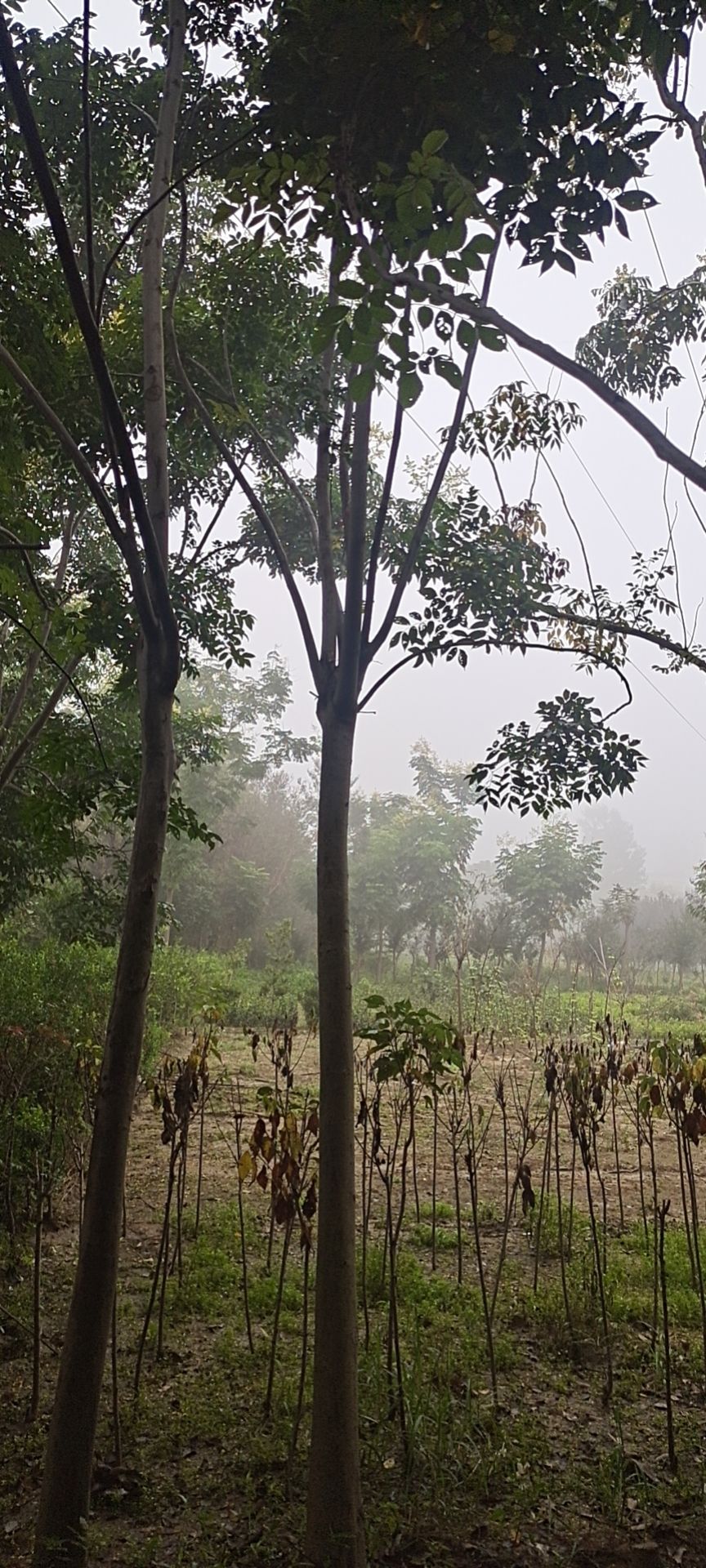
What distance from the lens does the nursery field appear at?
1.82 metres

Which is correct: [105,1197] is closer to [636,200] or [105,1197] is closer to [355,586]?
[355,586]

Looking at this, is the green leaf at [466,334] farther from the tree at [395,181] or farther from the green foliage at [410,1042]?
the green foliage at [410,1042]

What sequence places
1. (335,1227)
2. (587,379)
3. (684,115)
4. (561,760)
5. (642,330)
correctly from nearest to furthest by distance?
(587,379) → (335,1227) → (684,115) → (561,760) → (642,330)

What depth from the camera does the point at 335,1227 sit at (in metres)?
1.72

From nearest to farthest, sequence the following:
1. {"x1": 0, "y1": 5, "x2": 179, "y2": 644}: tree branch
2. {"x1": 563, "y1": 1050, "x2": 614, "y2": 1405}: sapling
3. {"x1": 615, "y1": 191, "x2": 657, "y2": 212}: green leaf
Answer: {"x1": 615, "y1": 191, "x2": 657, "y2": 212}: green leaf
{"x1": 0, "y1": 5, "x2": 179, "y2": 644}: tree branch
{"x1": 563, "y1": 1050, "x2": 614, "y2": 1405}: sapling

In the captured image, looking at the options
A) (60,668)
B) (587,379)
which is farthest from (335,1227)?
(587,379)

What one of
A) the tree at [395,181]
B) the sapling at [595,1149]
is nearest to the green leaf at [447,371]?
the tree at [395,181]

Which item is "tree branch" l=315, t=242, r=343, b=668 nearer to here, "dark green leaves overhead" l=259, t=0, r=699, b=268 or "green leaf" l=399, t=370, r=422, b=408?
"dark green leaves overhead" l=259, t=0, r=699, b=268

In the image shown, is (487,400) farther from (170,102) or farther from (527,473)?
(170,102)

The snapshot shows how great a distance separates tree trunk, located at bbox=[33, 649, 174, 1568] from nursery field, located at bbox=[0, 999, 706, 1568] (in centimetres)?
24

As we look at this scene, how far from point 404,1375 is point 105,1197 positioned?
1.19 meters

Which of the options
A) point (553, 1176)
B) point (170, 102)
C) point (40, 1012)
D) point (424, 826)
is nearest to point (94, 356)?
point (170, 102)

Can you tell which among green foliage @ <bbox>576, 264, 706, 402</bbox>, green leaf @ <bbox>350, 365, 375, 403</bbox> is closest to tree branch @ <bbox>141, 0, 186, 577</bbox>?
green leaf @ <bbox>350, 365, 375, 403</bbox>

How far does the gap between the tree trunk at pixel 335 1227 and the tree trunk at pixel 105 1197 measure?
0.36m
